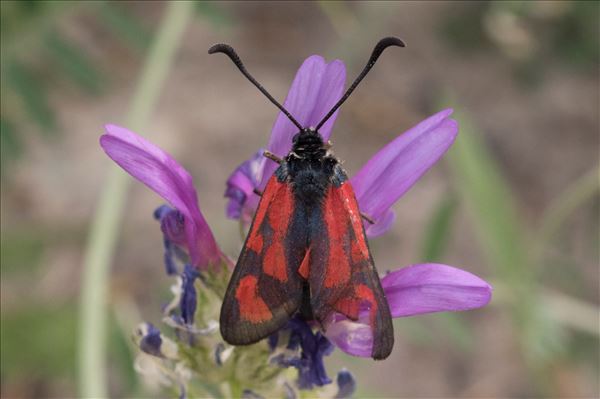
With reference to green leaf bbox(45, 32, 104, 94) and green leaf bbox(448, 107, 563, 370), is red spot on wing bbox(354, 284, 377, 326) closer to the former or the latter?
green leaf bbox(448, 107, 563, 370)

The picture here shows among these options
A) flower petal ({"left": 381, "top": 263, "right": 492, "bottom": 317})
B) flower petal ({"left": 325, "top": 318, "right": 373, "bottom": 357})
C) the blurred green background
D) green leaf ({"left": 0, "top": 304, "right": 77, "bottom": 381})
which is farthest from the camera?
green leaf ({"left": 0, "top": 304, "right": 77, "bottom": 381})

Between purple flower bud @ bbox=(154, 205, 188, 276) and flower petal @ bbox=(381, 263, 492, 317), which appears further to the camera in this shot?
purple flower bud @ bbox=(154, 205, 188, 276)

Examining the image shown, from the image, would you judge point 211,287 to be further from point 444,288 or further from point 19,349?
point 19,349

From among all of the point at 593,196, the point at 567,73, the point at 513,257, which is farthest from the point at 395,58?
the point at 513,257

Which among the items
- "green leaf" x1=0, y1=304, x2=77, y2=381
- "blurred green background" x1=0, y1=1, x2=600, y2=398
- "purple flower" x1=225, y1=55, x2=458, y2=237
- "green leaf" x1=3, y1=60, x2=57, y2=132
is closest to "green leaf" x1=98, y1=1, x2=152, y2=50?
"blurred green background" x1=0, y1=1, x2=600, y2=398

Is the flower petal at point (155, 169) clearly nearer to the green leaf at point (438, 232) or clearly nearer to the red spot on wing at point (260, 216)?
the red spot on wing at point (260, 216)

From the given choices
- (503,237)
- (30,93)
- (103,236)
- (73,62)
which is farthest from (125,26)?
(503,237)

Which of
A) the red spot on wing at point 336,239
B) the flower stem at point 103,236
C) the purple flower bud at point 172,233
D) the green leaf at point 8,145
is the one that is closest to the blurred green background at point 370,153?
the green leaf at point 8,145

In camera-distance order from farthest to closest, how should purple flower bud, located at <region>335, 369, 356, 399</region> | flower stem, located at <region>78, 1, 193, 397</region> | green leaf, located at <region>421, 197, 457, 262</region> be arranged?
green leaf, located at <region>421, 197, 457, 262</region>, flower stem, located at <region>78, 1, 193, 397</region>, purple flower bud, located at <region>335, 369, 356, 399</region>
